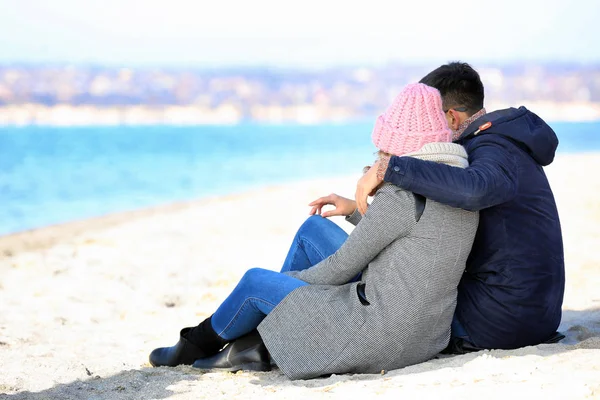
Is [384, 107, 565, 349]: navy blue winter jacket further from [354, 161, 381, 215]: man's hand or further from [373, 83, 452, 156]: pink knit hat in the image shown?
[354, 161, 381, 215]: man's hand

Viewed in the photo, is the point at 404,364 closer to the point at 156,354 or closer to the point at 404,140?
the point at 404,140

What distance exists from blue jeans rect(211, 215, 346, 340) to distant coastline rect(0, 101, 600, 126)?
3171 inches

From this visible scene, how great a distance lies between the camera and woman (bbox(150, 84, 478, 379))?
2963 millimetres

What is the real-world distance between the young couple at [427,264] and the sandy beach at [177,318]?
12 centimetres

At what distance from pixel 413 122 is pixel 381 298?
2.34 feet

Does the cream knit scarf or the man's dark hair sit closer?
the cream knit scarf

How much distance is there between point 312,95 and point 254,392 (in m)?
106

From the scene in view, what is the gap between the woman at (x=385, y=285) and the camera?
2963 mm

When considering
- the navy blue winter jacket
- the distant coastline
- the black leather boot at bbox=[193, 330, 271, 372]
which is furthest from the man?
the distant coastline

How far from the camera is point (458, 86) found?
3.46m

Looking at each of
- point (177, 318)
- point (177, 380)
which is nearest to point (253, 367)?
point (177, 380)

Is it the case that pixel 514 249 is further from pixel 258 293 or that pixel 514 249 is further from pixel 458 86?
pixel 258 293

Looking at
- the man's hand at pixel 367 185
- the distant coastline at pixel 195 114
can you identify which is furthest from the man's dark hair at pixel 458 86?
the distant coastline at pixel 195 114

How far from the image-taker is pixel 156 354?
378 centimetres
